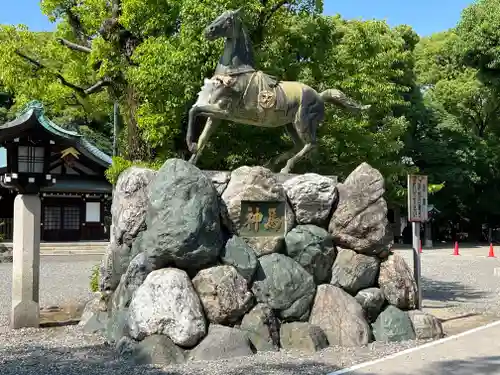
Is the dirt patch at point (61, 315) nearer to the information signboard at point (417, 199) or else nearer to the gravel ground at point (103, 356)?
the gravel ground at point (103, 356)

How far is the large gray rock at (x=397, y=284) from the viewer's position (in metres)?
7.93

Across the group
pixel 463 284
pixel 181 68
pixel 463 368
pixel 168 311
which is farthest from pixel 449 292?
pixel 168 311

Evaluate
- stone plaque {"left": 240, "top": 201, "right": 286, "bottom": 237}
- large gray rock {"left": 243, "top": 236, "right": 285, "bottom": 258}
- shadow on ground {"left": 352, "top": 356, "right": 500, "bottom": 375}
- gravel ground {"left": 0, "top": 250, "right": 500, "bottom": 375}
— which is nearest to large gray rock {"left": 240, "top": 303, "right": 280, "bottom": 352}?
gravel ground {"left": 0, "top": 250, "right": 500, "bottom": 375}

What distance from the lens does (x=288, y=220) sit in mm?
7887

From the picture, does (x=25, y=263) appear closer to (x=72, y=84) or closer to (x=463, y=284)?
(x=72, y=84)

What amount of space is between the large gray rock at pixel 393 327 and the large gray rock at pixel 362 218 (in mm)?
901

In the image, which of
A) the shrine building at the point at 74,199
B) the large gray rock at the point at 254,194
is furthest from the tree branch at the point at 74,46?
the shrine building at the point at 74,199

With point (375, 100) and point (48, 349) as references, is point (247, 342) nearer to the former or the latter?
point (48, 349)

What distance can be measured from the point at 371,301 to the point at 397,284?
53cm

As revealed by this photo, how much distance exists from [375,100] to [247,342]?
8712 mm

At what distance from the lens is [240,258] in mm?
7188

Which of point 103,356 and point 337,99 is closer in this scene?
point 103,356

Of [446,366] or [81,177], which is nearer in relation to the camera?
[446,366]

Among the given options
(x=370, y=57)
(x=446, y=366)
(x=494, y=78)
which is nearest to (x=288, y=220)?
(x=446, y=366)
